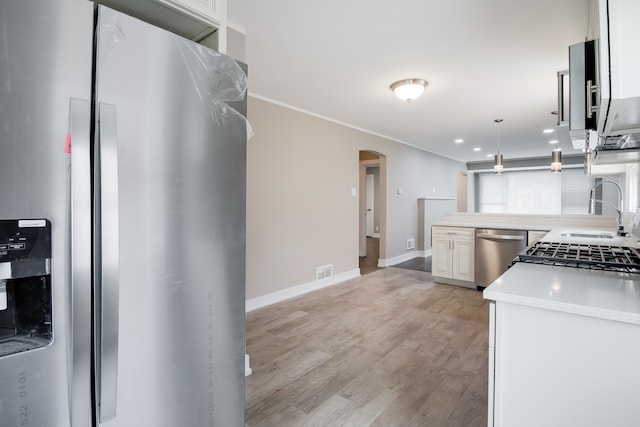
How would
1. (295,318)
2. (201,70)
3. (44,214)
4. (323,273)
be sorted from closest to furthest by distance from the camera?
(44,214) < (201,70) < (295,318) < (323,273)

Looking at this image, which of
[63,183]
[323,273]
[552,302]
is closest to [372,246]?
[323,273]

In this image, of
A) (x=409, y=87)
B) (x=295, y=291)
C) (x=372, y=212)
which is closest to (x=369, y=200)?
(x=372, y=212)

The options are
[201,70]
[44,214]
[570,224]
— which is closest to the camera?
[44,214]

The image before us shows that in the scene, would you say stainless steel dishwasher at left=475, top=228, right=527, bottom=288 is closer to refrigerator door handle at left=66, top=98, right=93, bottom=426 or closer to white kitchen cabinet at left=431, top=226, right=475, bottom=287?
white kitchen cabinet at left=431, top=226, right=475, bottom=287

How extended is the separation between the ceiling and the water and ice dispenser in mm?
1872

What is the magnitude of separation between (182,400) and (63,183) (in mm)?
764

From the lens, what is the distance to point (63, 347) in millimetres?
851

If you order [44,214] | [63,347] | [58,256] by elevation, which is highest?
[44,214]

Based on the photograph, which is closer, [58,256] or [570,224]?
[58,256]

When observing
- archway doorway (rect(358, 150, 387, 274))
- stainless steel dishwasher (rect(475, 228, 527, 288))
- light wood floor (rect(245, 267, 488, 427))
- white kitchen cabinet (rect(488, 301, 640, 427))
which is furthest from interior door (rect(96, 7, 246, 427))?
archway doorway (rect(358, 150, 387, 274))

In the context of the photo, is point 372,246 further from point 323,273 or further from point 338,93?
point 338,93

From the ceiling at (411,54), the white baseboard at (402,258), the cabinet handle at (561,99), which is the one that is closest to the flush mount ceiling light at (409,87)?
the ceiling at (411,54)

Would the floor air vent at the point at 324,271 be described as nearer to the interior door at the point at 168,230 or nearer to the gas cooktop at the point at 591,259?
the gas cooktop at the point at 591,259

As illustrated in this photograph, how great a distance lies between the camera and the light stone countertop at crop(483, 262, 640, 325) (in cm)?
102
